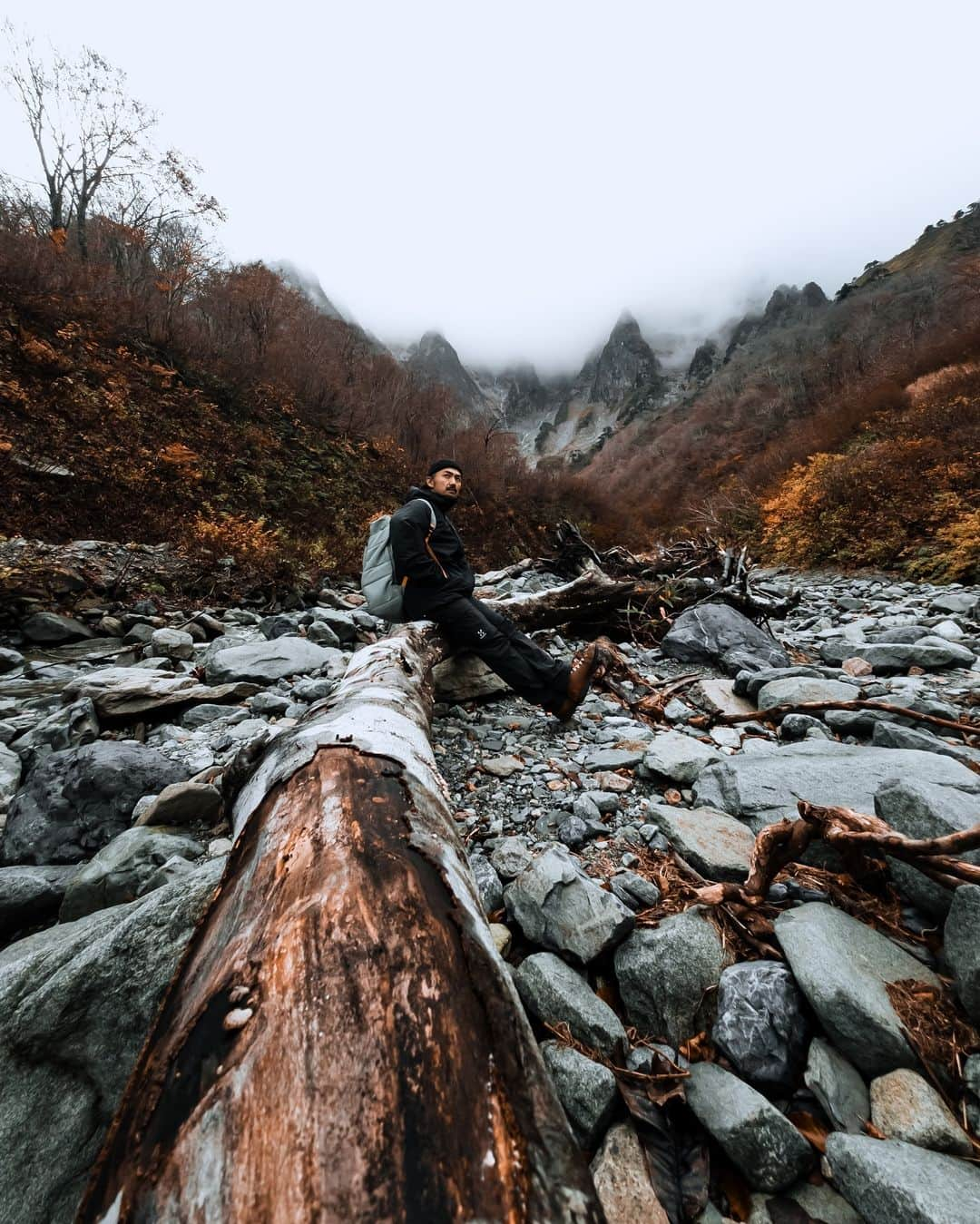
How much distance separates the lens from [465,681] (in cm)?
408

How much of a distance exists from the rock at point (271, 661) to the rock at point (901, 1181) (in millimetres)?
3736

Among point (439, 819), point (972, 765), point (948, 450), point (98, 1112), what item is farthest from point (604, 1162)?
point (948, 450)

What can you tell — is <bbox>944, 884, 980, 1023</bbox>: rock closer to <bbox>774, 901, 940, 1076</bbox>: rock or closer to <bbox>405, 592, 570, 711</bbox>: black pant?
<bbox>774, 901, 940, 1076</bbox>: rock

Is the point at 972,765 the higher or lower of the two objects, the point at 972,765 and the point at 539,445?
the lower

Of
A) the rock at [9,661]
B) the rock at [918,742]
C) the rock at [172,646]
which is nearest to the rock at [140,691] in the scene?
the rock at [172,646]

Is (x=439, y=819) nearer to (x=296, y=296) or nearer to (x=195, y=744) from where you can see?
(x=195, y=744)

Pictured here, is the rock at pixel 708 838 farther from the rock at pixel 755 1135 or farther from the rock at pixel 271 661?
the rock at pixel 271 661

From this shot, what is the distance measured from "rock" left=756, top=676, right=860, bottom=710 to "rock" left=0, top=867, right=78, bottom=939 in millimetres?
3831

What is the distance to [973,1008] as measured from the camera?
1158mm

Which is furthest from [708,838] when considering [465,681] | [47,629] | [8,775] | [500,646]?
[47,629]

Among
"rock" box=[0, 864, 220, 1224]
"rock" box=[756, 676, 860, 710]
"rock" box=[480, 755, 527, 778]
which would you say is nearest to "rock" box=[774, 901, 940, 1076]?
"rock" box=[480, 755, 527, 778]

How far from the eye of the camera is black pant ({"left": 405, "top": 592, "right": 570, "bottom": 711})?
348cm

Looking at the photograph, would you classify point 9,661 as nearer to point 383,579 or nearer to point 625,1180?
point 383,579

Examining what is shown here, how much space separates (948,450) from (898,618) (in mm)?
7190
